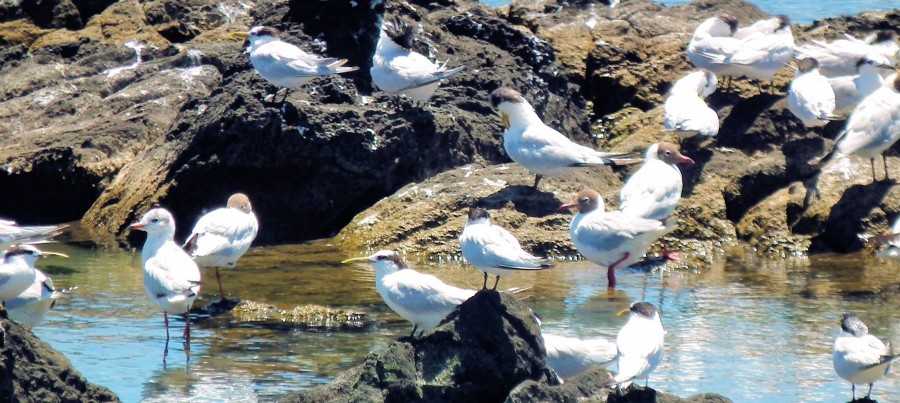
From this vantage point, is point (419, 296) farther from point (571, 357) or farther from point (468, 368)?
point (468, 368)

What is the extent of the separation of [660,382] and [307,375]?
2.19m

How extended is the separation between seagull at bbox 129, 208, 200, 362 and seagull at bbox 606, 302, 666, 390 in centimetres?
306

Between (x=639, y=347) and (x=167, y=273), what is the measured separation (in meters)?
3.49

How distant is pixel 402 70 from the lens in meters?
12.7

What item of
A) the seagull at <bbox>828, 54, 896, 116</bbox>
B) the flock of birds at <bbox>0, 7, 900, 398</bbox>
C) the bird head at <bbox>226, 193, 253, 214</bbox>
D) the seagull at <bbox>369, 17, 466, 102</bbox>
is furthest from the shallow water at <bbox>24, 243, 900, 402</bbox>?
the seagull at <bbox>828, 54, 896, 116</bbox>

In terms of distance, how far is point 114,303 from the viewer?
400 inches

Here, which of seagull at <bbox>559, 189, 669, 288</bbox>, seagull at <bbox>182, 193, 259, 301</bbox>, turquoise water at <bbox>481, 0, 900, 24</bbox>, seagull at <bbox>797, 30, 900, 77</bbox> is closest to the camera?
seagull at <bbox>182, 193, 259, 301</bbox>

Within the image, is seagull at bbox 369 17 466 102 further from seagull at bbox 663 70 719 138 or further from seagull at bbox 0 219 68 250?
seagull at bbox 0 219 68 250

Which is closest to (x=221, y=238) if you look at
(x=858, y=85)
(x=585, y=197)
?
(x=585, y=197)

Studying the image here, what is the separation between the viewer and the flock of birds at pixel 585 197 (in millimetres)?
7500

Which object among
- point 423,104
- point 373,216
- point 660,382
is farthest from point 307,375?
point 423,104

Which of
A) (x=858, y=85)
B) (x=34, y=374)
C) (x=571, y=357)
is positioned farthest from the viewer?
(x=858, y=85)

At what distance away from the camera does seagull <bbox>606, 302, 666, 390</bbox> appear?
22.4 ft

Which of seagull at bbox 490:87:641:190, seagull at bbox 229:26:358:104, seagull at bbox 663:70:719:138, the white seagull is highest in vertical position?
seagull at bbox 229:26:358:104
